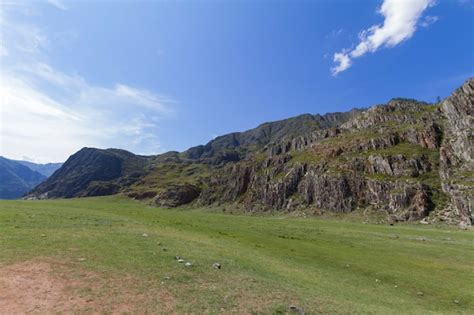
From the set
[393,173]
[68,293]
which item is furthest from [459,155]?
[68,293]

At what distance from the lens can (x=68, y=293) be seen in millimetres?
15797

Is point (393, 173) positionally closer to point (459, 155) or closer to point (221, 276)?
point (459, 155)

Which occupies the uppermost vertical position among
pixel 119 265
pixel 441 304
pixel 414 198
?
pixel 414 198

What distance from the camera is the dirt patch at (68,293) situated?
47.2 feet

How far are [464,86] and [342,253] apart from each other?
178 metres

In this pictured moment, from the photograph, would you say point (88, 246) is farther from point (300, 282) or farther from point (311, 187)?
point (311, 187)

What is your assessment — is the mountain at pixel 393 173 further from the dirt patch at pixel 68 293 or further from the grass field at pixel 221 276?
the dirt patch at pixel 68 293

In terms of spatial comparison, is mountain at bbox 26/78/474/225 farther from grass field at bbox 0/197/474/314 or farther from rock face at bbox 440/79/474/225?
grass field at bbox 0/197/474/314

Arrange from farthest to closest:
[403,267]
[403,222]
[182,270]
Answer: [403,222] → [403,267] → [182,270]

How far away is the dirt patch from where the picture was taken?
14.4 metres

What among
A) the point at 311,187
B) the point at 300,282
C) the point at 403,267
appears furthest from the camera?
the point at 311,187

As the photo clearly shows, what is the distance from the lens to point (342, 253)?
38.7 meters

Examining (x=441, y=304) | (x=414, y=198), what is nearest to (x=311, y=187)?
(x=414, y=198)

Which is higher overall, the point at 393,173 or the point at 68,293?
the point at 393,173
